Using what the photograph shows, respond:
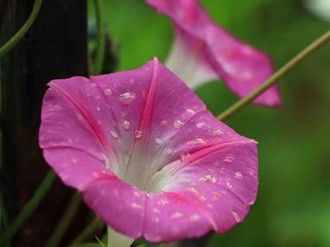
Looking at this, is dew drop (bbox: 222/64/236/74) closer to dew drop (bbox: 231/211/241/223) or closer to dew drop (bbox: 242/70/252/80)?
dew drop (bbox: 242/70/252/80)

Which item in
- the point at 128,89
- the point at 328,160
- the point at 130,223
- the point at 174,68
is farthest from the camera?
the point at 328,160

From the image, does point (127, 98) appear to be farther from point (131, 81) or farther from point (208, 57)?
point (208, 57)

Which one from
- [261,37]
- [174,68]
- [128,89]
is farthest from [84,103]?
[261,37]

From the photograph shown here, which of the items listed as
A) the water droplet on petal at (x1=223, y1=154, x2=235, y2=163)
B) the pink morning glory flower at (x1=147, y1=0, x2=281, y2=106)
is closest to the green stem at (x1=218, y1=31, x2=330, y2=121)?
the pink morning glory flower at (x1=147, y1=0, x2=281, y2=106)

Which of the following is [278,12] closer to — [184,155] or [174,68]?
[174,68]

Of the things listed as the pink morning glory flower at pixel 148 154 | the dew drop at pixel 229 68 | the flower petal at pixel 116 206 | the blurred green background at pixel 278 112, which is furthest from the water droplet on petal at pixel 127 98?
the blurred green background at pixel 278 112

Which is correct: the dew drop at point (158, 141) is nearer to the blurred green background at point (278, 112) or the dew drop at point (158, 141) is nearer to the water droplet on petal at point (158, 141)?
the water droplet on petal at point (158, 141)

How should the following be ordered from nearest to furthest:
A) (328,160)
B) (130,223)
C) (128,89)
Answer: (130,223) → (128,89) → (328,160)
